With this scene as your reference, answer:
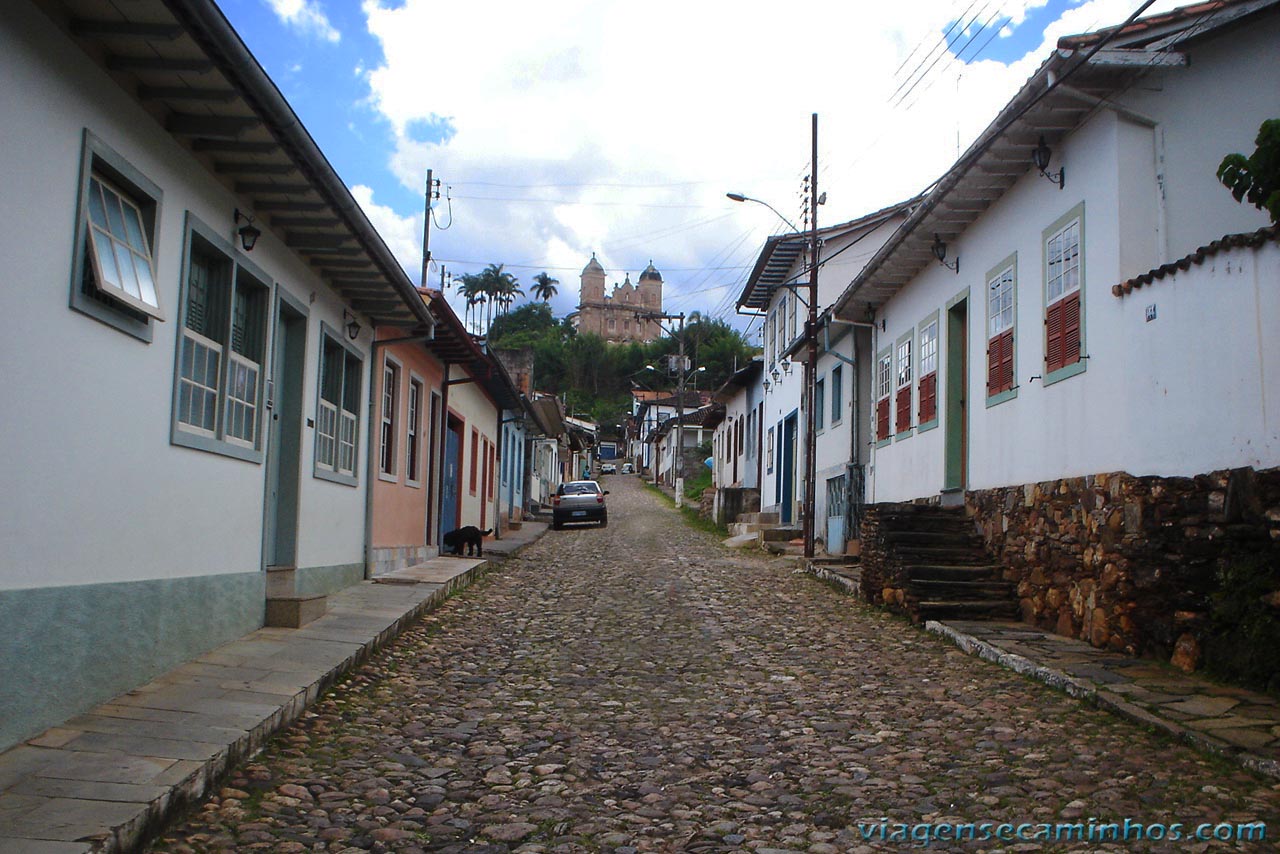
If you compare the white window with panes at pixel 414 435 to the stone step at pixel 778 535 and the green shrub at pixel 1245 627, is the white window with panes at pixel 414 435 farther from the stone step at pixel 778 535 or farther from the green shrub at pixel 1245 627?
the green shrub at pixel 1245 627

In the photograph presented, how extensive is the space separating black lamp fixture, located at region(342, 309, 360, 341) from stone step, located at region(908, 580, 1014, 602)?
6.36 metres

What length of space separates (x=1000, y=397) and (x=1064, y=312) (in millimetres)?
1694

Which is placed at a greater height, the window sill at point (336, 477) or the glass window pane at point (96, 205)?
the glass window pane at point (96, 205)

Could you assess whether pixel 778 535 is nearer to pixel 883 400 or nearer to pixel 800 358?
pixel 800 358

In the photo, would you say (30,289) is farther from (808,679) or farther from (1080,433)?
(1080,433)

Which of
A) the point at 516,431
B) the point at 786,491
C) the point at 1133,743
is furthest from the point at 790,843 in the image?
the point at 516,431

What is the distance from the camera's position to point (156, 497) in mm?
6191

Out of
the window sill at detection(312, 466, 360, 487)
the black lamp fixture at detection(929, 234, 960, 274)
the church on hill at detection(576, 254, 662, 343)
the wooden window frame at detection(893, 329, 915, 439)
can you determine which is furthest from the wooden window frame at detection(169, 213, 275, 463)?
the church on hill at detection(576, 254, 662, 343)

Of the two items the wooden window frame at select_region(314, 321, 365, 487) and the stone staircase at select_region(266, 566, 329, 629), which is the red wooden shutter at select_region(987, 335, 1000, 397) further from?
the stone staircase at select_region(266, 566, 329, 629)

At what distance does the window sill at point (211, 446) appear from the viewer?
654 cm

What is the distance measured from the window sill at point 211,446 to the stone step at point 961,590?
632 centimetres

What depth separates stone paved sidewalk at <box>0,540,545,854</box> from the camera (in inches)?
151

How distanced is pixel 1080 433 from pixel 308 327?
6929 mm

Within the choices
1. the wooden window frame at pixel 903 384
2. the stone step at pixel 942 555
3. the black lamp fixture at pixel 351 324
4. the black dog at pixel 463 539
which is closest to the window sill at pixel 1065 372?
the stone step at pixel 942 555
